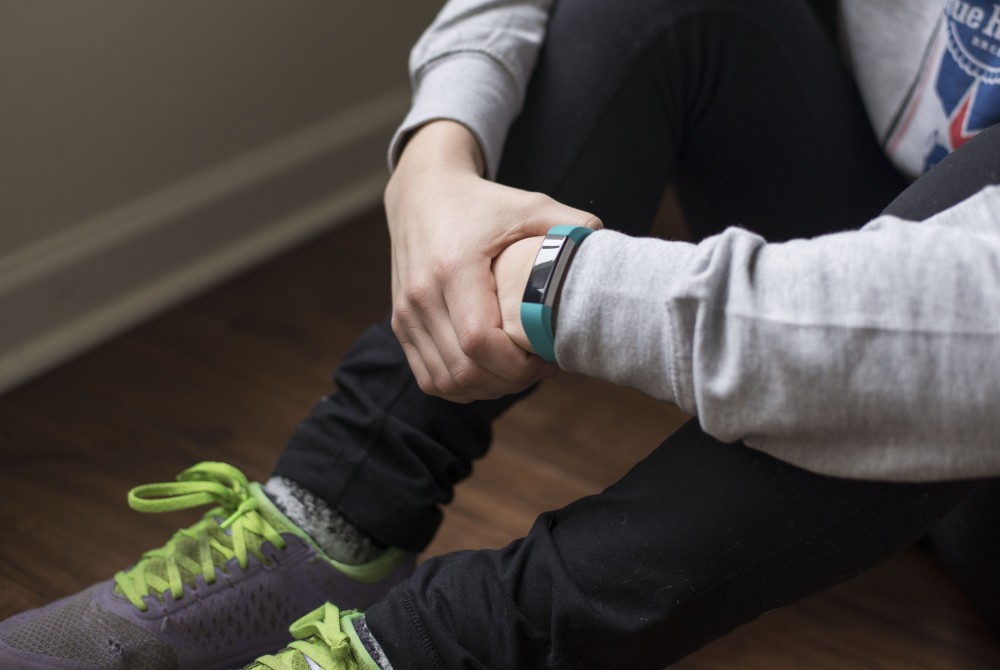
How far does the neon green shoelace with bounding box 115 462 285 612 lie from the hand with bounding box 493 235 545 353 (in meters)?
0.27

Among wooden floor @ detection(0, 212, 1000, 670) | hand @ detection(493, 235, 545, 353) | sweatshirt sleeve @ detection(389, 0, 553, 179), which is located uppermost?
sweatshirt sleeve @ detection(389, 0, 553, 179)

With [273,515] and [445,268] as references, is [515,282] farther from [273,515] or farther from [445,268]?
[273,515]

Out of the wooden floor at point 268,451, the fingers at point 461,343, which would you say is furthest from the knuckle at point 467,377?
the wooden floor at point 268,451

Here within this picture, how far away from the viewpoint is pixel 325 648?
2.01 ft

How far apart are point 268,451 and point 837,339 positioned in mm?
710

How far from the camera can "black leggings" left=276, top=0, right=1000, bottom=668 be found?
530 mm

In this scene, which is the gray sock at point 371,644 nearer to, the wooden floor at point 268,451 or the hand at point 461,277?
the hand at point 461,277

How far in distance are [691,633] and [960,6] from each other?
0.47 metres

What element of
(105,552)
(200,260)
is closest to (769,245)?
(105,552)

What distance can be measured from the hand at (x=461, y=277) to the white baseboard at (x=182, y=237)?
0.64 metres

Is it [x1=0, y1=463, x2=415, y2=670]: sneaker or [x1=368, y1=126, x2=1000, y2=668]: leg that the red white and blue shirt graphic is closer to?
[x1=368, y1=126, x2=1000, y2=668]: leg

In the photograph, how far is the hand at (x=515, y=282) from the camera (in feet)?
1.85

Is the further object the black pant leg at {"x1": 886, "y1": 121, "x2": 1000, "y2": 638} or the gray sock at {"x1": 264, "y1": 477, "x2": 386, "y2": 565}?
the gray sock at {"x1": 264, "y1": 477, "x2": 386, "y2": 565}

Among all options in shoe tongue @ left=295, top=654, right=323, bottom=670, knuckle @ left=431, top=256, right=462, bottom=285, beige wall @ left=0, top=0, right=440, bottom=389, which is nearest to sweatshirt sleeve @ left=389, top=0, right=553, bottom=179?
knuckle @ left=431, top=256, right=462, bottom=285
